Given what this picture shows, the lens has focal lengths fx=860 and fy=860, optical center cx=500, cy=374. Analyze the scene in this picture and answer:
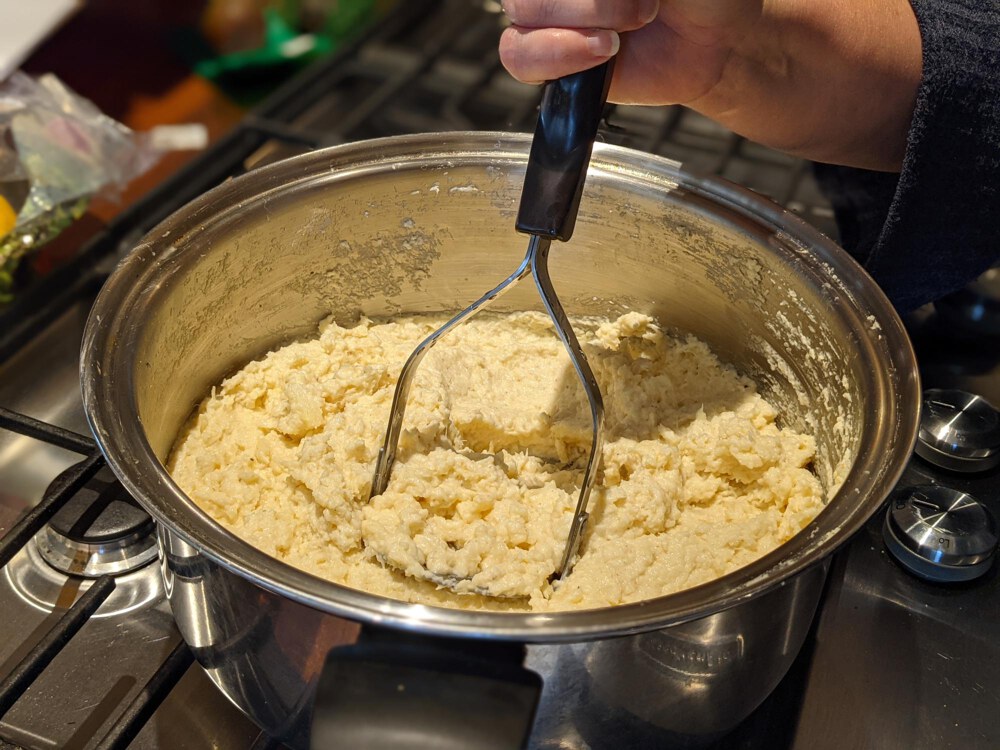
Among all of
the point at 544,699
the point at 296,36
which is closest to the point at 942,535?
the point at 544,699

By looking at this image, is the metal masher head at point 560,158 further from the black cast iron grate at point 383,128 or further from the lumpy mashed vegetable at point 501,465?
the black cast iron grate at point 383,128

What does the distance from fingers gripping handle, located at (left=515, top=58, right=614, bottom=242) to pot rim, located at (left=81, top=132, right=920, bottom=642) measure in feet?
0.80

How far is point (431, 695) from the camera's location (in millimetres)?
591

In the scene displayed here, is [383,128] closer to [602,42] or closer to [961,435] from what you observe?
[602,42]

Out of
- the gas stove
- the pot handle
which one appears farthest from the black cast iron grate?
the pot handle

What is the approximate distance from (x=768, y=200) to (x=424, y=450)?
1.57 ft

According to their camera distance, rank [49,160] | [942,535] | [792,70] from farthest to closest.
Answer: [49,160], [792,70], [942,535]

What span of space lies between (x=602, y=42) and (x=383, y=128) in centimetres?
86

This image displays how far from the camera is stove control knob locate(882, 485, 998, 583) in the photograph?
3.00 ft

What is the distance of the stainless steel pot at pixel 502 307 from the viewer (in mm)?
617

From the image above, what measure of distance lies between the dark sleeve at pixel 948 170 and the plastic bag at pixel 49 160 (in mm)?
1214

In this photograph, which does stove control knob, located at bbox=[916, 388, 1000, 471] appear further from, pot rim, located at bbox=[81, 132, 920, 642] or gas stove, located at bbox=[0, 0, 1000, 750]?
pot rim, located at bbox=[81, 132, 920, 642]

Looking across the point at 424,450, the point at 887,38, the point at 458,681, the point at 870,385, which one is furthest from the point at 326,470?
the point at 887,38

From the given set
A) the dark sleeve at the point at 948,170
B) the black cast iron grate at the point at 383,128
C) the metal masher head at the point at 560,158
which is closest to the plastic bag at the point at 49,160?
the black cast iron grate at the point at 383,128
